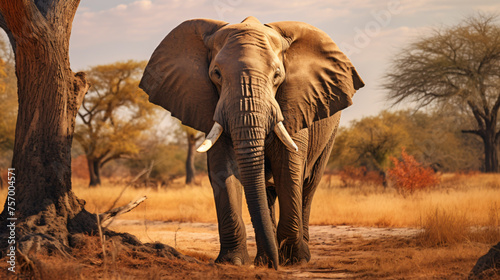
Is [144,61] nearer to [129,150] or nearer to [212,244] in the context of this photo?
[129,150]

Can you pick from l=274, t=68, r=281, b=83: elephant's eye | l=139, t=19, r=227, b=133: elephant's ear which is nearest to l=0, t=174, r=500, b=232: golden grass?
l=139, t=19, r=227, b=133: elephant's ear

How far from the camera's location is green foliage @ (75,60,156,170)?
90.3 feet

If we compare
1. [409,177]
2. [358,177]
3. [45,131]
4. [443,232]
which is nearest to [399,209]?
[443,232]

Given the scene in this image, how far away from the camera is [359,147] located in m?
23.4

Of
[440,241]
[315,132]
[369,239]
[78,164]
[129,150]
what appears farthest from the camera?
[78,164]

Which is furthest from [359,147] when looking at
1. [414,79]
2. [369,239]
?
[369,239]

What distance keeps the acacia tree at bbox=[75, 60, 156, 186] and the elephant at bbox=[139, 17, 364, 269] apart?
21445mm

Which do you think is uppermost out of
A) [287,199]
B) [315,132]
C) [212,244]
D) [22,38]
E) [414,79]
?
[414,79]

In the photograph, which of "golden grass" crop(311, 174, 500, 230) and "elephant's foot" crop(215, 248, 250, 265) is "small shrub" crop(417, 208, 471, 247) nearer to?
"golden grass" crop(311, 174, 500, 230)

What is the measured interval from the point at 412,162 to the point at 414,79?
9.16 m

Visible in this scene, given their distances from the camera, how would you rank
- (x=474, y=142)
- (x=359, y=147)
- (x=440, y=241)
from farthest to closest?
(x=474, y=142), (x=359, y=147), (x=440, y=241)

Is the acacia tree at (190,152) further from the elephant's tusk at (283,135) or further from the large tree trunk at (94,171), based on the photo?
the elephant's tusk at (283,135)

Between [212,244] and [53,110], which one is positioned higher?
[53,110]

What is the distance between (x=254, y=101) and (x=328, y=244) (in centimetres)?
452
